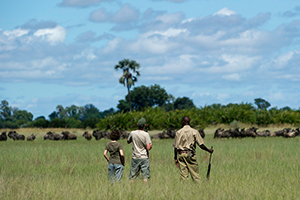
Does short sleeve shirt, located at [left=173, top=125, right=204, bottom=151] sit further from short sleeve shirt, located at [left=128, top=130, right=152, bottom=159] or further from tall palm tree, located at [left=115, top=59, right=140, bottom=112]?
tall palm tree, located at [left=115, top=59, right=140, bottom=112]

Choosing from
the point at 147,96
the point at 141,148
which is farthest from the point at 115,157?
the point at 147,96

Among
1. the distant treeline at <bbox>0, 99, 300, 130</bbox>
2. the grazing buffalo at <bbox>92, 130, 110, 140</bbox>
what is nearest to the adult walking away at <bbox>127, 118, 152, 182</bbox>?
the grazing buffalo at <bbox>92, 130, 110, 140</bbox>

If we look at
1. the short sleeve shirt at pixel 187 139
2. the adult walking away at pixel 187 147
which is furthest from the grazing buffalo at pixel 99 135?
the short sleeve shirt at pixel 187 139

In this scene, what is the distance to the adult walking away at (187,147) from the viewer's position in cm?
998

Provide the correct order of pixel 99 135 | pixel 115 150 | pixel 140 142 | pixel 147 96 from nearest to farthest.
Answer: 1. pixel 115 150
2. pixel 140 142
3. pixel 99 135
4. pixel 147 96

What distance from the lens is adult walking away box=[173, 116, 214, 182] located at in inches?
393

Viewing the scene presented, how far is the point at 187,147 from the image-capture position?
10.0 meters

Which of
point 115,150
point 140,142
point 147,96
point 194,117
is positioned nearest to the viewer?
point 115,150

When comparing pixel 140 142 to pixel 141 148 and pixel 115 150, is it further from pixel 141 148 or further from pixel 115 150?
pixel 115 150

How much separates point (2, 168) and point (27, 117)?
5016 inches

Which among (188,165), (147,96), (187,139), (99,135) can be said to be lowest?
(188,165)

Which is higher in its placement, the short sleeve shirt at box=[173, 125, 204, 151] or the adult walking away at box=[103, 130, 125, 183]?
the short sleeve shirt at box=[173, 125, 204, 151]

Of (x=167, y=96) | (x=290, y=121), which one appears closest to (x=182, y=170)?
(x=290, y=121)

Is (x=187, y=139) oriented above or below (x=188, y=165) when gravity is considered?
above
